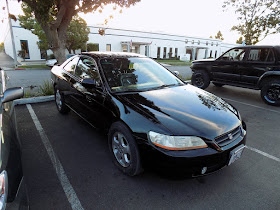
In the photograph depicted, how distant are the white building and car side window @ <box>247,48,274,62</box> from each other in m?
15.8

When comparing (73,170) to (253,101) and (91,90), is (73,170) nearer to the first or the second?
(91,90)

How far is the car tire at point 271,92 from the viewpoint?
575 centimetres

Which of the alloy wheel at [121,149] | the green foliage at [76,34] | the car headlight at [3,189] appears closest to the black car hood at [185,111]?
the alloy wheel at [121,149]

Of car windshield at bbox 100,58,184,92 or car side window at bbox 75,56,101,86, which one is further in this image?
car side window at bbox 75,56,101,86

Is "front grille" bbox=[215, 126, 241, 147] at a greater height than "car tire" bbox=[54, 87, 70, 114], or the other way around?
"front grille" bbox=[215, 126, 241, 147]

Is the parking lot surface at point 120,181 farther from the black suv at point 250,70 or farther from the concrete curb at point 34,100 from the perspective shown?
the black suv at point 250,70

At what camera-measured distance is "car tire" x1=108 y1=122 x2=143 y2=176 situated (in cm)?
226

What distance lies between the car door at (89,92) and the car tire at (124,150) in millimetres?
443

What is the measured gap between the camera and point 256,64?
618 centimetres

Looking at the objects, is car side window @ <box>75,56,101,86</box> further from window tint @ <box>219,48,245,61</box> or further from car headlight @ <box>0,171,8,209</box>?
window tint @ <box>219,48,245,61</box>

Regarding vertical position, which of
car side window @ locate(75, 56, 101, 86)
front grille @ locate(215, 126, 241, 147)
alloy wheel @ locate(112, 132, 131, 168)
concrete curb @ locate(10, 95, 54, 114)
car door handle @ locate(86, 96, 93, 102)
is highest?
car side window @ locate(75, 56, 101, 86)

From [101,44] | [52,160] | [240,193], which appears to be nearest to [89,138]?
[52,160]

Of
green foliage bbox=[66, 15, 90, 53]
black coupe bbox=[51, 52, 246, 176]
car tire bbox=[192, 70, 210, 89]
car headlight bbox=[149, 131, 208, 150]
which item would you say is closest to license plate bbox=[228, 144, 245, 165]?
black coupe bbox=[51, 52, 246, 176]

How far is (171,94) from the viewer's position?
292 cm
